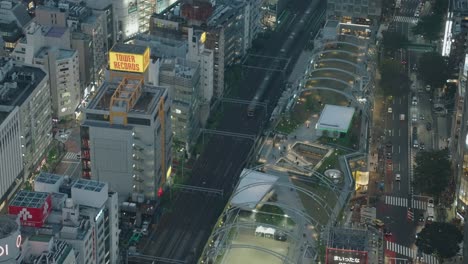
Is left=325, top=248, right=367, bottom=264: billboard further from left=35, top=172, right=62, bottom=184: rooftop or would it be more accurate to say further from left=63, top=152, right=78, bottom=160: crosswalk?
left=63, top=152, right=78, bottom=160: crosswalk

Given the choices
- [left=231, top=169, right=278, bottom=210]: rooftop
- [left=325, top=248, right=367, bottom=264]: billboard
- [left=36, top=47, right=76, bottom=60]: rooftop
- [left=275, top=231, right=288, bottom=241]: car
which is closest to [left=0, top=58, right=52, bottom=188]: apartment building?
[left=36, top=47, right=76, bottom=60]: rooftop

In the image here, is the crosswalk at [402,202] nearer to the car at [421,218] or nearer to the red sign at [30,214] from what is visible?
the car at [421,218]

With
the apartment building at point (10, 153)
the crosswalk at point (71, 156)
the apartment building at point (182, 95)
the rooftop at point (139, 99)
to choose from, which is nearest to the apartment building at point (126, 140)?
the rooftop at point (139, 99)

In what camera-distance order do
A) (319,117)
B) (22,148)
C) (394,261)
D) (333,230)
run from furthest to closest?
(319,117) < (22,148) < (394,261) < (333,230)

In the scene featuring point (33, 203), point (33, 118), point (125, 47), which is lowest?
point (33, 203)

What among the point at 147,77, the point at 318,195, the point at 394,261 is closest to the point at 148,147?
the point at 147,77

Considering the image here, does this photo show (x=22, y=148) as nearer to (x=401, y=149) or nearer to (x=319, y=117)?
(x=319, y=117)
